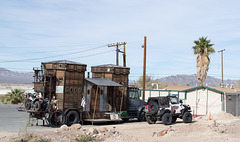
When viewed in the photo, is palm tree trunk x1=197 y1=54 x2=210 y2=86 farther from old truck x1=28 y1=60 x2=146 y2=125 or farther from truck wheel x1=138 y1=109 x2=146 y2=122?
old truck x1=28 y1=60 x2=146 y2=125

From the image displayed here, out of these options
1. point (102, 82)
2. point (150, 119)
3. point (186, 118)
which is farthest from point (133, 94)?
point (186, 118)

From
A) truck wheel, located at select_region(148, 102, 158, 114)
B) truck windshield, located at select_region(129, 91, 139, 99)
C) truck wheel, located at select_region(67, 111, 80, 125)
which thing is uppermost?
truck windshield, located at select_region(129, 91, 139, 99)

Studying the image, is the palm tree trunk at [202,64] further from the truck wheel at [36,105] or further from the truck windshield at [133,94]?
the truck wheel at [36,105]

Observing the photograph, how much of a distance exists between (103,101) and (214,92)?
1295 centimetres

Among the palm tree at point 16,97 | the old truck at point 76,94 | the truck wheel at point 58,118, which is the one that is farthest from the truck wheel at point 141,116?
the palm tree at point 16,97

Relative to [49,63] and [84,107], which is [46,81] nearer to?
[49,63]

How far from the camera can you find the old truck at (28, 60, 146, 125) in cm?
2044

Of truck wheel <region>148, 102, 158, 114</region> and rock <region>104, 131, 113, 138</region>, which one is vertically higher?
truck wheel <region>148, 102, 158, 114</region>

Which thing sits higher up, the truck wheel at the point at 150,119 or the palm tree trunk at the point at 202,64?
the palm tree trunk at the point at 202,64

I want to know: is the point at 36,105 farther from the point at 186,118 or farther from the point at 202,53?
the point at 202,53

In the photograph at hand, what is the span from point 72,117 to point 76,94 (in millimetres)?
1537

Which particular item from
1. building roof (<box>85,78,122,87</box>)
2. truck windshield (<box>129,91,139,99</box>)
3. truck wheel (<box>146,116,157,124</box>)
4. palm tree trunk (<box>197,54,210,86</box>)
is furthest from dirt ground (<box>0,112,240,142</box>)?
palm tree trunk (<box>197,54,210,86</box>)

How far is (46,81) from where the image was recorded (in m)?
20.5

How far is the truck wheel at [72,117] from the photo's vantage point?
20.9 m
